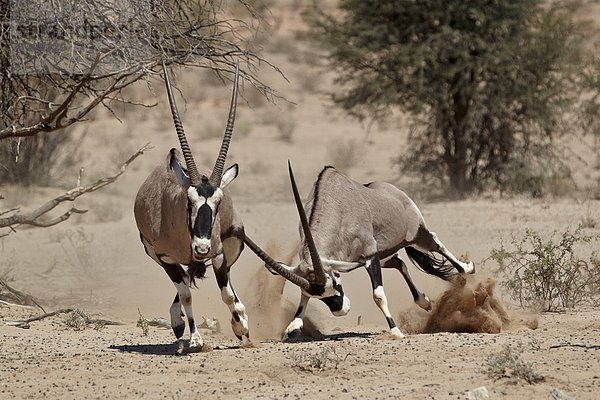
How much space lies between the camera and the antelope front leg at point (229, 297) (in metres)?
9.27

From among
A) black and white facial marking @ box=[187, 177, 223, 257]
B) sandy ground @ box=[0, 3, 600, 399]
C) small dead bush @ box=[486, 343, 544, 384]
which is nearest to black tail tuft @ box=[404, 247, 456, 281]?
sandy ground @ box=[0, 3, 600, 399]

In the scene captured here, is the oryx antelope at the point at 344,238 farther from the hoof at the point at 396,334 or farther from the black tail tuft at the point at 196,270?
the black tail tuft at the point at 196,270

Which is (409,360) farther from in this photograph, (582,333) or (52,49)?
(52,49)

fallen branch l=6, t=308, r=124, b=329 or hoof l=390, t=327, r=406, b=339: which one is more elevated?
hoof l=390, t=327, r=406, b=339

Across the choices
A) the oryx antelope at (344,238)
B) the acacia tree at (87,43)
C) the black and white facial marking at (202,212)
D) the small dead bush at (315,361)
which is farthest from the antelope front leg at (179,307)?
the acacia tree at (87,43)

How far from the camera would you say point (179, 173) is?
9000 mm

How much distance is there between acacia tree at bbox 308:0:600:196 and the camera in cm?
2153

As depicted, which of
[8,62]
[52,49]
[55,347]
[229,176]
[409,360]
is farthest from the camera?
[8,62]

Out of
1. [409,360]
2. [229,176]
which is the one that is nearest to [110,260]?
[229,176]

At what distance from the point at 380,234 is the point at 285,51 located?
35048 mm

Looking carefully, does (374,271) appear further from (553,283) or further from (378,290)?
(553,283)

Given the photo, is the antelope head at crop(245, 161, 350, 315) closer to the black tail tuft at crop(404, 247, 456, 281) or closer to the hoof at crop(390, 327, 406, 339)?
the hoof at crop(390, 327, 406, 339)

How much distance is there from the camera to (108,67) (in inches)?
452

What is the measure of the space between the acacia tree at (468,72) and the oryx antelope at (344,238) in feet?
33.6
